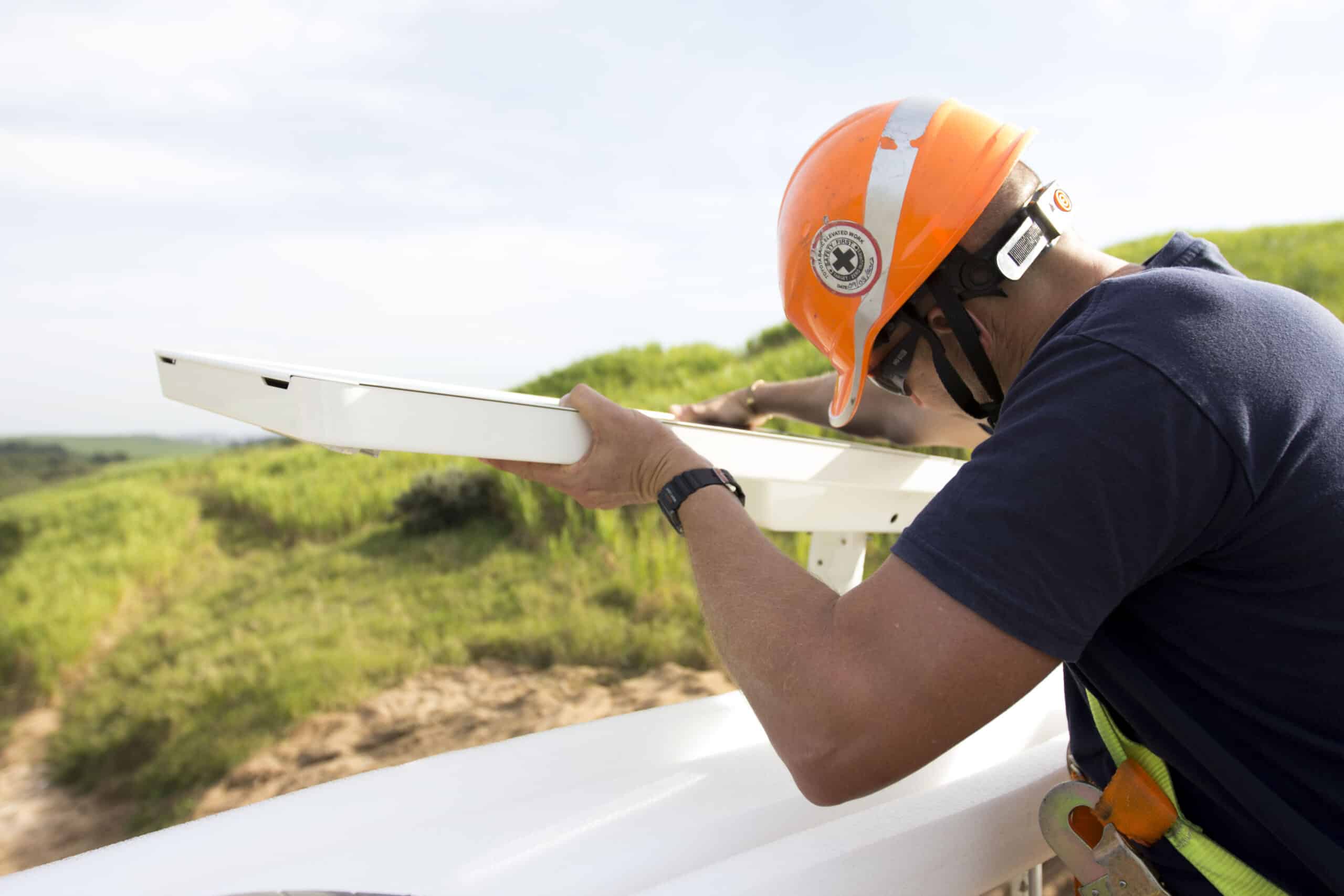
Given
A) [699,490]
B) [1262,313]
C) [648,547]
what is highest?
[1262,313]

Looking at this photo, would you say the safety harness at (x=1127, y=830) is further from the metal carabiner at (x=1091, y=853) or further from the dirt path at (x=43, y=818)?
the dirt path at (x=43, y=818)

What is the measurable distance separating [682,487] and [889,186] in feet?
2.07


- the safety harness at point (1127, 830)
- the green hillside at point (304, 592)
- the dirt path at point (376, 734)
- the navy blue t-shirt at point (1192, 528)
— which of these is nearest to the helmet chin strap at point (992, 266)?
the navy blue t-shirt at point (1192, 528)

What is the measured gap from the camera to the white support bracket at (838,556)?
94.7 inches

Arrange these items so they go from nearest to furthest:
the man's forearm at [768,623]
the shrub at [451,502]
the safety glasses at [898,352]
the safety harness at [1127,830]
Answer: the man's forearm at [768,623]
the safety harness at [1127,830]
the safety glasses at [898,352]
the shrub at [451,502]

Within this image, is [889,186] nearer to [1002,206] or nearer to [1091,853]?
→ [1002,206]

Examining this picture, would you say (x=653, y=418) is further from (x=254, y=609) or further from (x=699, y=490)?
(x=254, y=609)

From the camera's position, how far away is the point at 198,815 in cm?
346

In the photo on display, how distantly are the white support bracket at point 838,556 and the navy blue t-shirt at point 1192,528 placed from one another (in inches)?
50.1

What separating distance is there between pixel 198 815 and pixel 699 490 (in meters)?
3.38

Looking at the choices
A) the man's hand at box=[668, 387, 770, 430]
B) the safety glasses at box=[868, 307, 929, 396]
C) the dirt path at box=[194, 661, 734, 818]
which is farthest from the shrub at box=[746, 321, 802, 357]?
the safety glasses at box=[868, 307, 929, 396]

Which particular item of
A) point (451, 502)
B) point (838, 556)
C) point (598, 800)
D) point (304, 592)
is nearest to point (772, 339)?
point (451, 502)

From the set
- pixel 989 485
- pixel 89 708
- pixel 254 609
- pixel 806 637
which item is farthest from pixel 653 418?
pixel 254 609

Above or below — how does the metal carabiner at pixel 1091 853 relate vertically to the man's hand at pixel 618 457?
below
